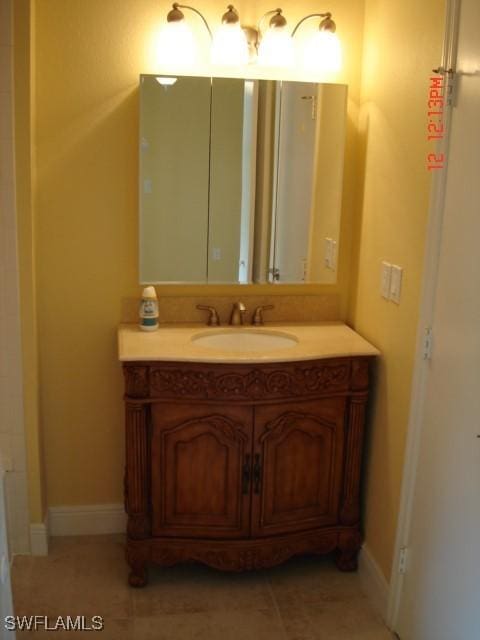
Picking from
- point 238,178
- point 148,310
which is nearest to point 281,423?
point 148,310

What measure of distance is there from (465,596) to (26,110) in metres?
2.08

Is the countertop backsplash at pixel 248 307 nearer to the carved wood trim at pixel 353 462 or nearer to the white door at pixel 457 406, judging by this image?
the carved wood trim at pixel 353 462

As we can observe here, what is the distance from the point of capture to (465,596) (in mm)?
2021

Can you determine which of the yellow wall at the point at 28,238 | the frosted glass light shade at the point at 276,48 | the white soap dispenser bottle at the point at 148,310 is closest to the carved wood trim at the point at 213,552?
the yellow wall at the point at 28,238

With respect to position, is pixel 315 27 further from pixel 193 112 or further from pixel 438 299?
pixel 438 299

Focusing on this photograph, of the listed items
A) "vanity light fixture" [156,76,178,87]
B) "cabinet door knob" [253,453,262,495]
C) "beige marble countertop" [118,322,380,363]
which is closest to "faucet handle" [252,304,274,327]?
"beige marble countertop" [118,322,380,363]

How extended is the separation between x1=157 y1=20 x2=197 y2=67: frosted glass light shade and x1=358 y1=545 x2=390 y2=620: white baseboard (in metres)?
1.94

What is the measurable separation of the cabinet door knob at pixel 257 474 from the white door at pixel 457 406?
59 cm

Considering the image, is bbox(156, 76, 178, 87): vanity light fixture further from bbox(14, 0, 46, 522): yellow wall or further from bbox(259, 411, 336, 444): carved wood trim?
bbox(259, 411, 336, 444): carved wood trim

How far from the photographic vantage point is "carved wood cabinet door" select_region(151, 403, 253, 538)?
257 cm

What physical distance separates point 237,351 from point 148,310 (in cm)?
39

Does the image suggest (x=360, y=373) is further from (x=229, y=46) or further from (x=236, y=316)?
(x=229, y=46)

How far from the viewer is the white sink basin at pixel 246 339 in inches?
112

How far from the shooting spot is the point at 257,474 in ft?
8.65
